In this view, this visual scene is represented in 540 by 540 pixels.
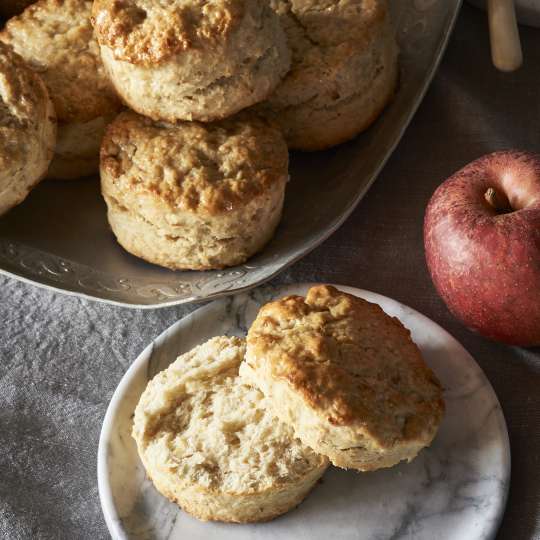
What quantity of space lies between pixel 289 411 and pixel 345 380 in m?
0.14

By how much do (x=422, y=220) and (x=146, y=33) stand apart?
1.02 m

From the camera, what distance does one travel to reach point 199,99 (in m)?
2.41

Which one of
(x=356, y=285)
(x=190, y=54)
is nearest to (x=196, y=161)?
(x=190, y=54)

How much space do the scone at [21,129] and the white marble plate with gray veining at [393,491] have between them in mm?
601

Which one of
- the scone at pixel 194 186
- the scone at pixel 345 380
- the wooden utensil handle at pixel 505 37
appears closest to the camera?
the scone at pixel 345 380

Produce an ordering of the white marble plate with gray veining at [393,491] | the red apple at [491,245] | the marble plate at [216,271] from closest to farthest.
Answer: the white marble plate with gray veining at [393,491] → the red apple at [491,245] → the marble plate at [216,271]

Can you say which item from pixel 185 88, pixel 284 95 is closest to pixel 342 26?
pixel 284 95

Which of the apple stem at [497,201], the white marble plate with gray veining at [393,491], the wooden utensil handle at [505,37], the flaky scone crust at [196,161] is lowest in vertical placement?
the white marble plate with gray veining at [393,491]

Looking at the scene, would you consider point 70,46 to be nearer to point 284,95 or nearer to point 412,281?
point 284,95

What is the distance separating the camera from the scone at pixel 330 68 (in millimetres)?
2605

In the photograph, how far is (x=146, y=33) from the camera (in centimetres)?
234

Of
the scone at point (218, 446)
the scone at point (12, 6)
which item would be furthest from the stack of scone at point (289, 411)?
the scone at point (12, 6)

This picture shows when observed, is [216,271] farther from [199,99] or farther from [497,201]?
[497,201]

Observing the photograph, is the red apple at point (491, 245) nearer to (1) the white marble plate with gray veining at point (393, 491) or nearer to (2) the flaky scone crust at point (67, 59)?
(1) the white marble plate with gray veining at point (393, 491)
